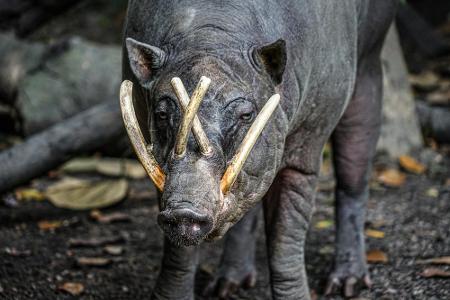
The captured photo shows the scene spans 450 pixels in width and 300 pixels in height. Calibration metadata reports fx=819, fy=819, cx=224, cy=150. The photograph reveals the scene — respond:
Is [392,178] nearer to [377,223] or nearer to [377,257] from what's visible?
[377,223]

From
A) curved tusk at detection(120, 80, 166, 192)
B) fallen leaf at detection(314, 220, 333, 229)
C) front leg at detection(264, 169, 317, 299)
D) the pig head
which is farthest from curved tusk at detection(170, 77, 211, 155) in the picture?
fallen leaf at detection(314, 220, 333, 229)

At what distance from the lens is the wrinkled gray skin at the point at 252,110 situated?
289cm

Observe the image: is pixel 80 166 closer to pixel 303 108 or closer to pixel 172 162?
pixel 303 108

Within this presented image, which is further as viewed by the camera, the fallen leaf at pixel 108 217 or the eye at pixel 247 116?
the fallen leaf at pixel 108 217

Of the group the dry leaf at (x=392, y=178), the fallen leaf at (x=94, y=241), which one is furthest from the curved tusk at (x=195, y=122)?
the dry leaf at (x=392, y=178)

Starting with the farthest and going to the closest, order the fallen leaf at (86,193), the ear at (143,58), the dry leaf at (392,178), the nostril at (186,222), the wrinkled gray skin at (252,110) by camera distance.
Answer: the dry leaf at (392,178)
the fallen leaf at (86,193)
the ear at (143,58)
the wrinkled gray skin at (252,110)
the nostril at (186,222)

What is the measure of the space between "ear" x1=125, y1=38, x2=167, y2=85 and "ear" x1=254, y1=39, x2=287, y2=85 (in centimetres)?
38

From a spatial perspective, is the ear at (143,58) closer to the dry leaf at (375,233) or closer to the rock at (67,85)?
the dry leaf at (375,233)

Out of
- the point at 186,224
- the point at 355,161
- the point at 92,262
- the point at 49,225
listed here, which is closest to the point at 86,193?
the point at 49,225

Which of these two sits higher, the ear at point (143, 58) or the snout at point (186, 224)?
the ear at point (143, 58)

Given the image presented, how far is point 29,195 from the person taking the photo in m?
6.13

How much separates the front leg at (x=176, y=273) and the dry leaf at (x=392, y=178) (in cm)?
277

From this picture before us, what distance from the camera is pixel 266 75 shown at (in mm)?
3184

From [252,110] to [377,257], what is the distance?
2.05 meters
